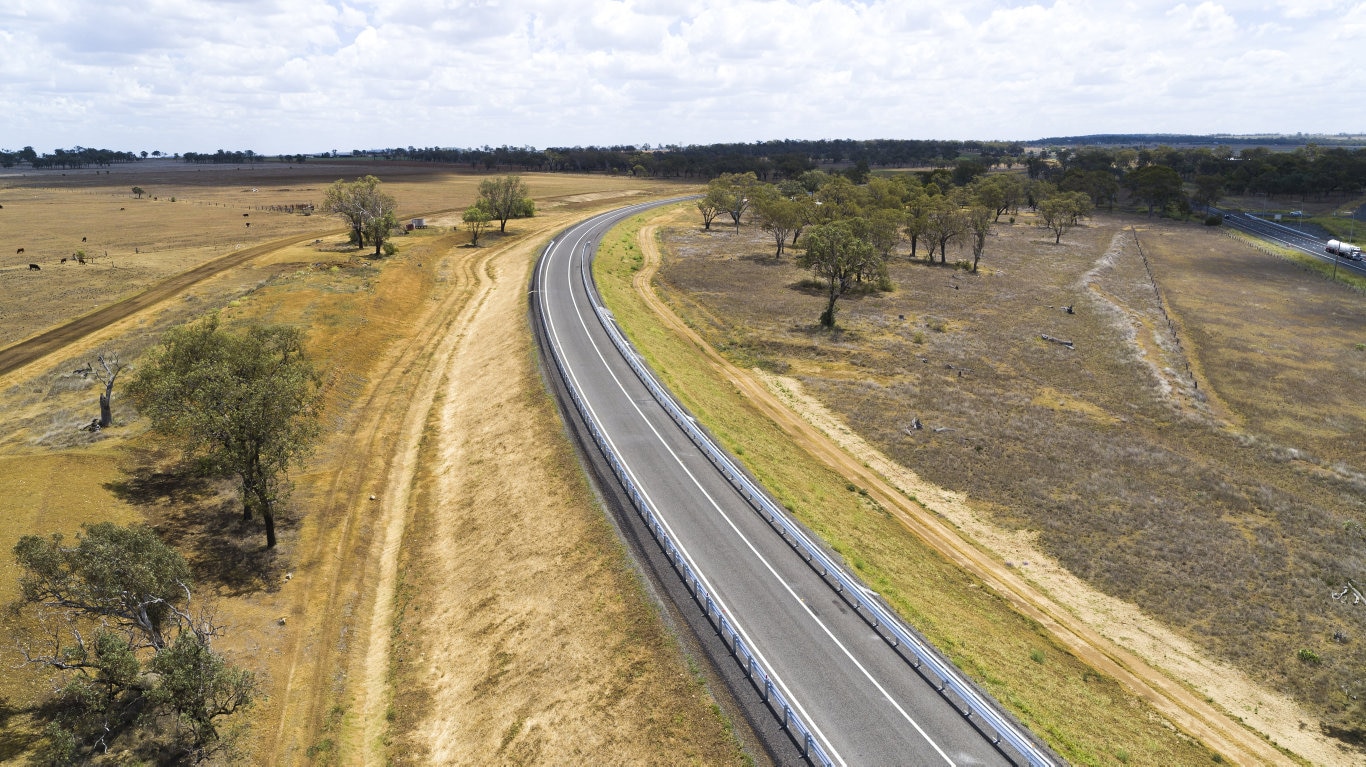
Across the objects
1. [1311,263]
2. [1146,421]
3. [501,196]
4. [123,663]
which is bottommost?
[1146,421]

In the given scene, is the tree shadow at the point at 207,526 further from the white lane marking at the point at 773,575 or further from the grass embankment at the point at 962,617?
the grass embankment at the point at 962,617

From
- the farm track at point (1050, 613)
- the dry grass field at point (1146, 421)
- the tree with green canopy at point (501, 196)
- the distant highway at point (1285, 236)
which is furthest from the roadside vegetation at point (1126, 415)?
the tree with green canopy at point (501, 196)

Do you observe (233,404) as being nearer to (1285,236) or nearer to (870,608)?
(870,608)

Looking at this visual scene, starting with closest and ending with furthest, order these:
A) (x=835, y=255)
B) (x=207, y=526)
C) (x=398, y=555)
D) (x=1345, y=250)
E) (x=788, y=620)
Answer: (x=788, y=620) → (x=207, y=526) → (x=398, y=555) → (x=835, y=255) → (x=1345, y=250)

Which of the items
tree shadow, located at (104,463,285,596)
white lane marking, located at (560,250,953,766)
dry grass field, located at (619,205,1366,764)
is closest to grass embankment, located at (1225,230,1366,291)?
dry grass field, located at (619,205,1366,764)

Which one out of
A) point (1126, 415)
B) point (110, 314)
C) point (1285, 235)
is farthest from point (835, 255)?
point (1285, 235)

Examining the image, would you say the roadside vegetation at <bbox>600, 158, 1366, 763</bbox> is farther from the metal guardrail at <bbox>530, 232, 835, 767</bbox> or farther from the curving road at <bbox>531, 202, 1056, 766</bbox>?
the metal guardrail at <bbox>530, 232, 835, 767</bbox>
